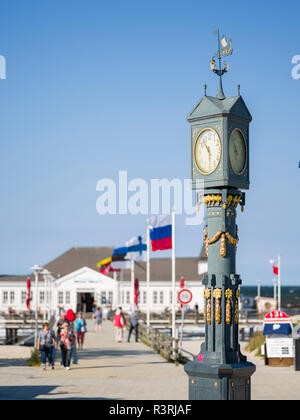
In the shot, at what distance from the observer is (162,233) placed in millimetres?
31641

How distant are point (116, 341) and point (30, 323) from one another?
2351 cm

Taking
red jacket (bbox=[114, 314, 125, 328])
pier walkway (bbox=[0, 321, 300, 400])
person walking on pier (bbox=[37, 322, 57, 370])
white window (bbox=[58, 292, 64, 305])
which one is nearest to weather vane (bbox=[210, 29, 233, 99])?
pier walkway (bbox=[0, 321, 300, 400])

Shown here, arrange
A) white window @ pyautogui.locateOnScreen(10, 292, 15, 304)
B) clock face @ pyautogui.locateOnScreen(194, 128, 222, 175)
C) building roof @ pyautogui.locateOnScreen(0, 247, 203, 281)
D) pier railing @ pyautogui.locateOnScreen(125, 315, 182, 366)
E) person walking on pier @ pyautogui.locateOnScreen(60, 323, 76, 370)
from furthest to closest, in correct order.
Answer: building roof @ pyautogui.locateOnScreen(0, 247, 203, 281) → white window @ pyautogui.locateOnScreen(10, 292, 15, 304) → pier railing @ pyautogui.locateOnScreen(125, 315, 182, 366) → person walking on pier @ pyautogui.locateOnScreen(60, 323, 76, 370) → clock face @ pyautogui.locateOnScreen(194, 128, 222, 175)

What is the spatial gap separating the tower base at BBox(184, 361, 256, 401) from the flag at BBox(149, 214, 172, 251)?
1887cm

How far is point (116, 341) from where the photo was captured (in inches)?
1449

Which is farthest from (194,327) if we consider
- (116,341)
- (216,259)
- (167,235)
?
(216,259)

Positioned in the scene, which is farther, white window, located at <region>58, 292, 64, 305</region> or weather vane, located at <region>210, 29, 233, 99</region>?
white window, located at <region>58, 292, 64, 305</region>

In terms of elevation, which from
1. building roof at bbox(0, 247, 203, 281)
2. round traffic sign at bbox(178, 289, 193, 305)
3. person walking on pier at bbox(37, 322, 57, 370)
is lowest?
person walking on pier at bbox(37, 322, 57, 370)

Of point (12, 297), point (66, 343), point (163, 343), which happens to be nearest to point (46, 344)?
point (66, 343)

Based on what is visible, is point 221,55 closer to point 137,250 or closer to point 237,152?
point 237,152

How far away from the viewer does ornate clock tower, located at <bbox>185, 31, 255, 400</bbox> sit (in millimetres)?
12375

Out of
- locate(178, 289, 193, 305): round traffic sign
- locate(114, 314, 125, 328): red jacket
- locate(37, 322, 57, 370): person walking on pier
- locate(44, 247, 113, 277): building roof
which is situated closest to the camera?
locate(178, 289, 193, 305): round traffic sign

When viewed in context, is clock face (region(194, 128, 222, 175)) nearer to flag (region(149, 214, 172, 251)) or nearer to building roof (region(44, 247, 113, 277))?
flag (region(149, 214, 172, 251))
